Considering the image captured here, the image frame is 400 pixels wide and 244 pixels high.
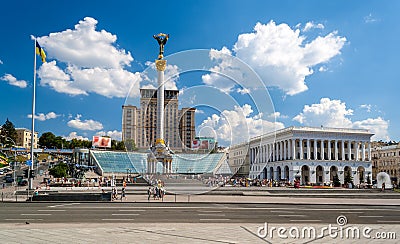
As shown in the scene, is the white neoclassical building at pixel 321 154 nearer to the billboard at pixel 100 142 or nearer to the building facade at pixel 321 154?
the building facade at pixel 321 154

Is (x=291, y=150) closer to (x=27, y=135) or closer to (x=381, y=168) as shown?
(x=381, y=168)

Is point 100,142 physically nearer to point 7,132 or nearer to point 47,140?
point 7,132

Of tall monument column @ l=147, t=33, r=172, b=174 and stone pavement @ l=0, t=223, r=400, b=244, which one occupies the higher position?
tall monument column @ l=147, t=33, r=172, b=174

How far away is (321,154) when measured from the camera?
102 meters

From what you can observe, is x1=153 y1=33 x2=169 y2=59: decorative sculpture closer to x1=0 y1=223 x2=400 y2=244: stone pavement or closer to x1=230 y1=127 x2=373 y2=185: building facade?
x1=230 y1=127 x2=373 y2=185: building facade

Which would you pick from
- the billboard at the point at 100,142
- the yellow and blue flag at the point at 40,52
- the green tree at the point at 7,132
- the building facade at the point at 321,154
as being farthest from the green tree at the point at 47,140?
the yellow and blue flag at the point at 40,52

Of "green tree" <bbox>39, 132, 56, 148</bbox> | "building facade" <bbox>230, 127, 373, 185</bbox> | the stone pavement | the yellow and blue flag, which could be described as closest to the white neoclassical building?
"building facade" <bbox>230, 127, 373, 185</bbox>

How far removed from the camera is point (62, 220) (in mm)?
18938

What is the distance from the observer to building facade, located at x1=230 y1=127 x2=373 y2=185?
98312 millimetres

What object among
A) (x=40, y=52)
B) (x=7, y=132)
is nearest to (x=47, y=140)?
(x=7, y=132)

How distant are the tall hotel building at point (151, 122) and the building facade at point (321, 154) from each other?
26562 mm

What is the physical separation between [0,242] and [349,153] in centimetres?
10227

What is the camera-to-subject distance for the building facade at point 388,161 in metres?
111

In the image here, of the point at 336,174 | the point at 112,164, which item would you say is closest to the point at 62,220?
the point at 112,164
